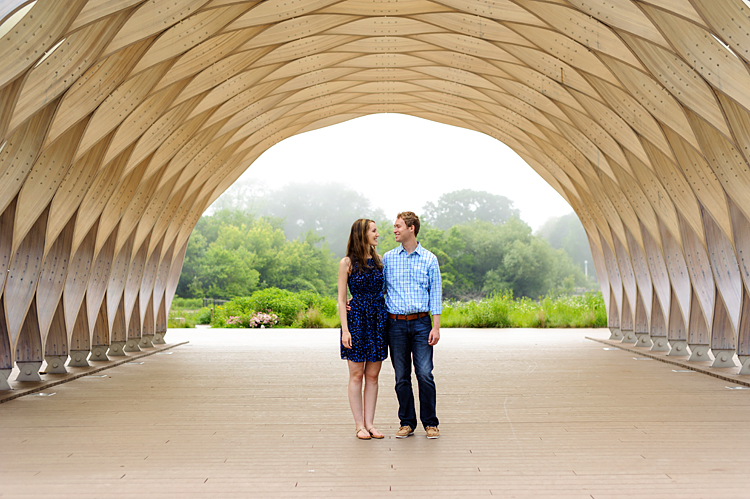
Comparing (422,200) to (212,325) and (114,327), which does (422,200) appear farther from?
(114,327)

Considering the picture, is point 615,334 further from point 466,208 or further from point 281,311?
point 466,208

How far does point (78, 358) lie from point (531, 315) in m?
22.4

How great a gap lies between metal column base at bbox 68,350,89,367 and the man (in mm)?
9840

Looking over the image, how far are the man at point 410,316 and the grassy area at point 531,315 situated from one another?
2448 cm

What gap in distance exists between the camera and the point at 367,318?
291 inches

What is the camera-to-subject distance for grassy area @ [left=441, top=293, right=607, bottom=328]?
30750 mm

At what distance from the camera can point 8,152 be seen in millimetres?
9727

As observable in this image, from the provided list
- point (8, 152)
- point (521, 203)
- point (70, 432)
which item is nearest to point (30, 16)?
point (8, 152)

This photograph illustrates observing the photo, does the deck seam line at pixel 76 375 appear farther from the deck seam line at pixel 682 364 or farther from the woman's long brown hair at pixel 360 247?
the deck seam line at pixel 682 364

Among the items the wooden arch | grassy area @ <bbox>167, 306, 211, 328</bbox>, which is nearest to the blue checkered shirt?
the wooden arch

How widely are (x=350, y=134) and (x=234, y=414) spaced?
91472mm

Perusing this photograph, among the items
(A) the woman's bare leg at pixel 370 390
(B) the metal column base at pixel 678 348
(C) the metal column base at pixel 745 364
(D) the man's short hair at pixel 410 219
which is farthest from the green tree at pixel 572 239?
(A) the woman's bare leg at pixel 370 390

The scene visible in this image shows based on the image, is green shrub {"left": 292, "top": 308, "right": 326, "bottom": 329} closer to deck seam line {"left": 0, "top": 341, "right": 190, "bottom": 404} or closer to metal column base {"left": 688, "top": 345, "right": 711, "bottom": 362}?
deck seam line {"left": 0, "top": 341, "right": 190, "bottom": 404}

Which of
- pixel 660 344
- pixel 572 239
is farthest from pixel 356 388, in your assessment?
pixel 572 239
